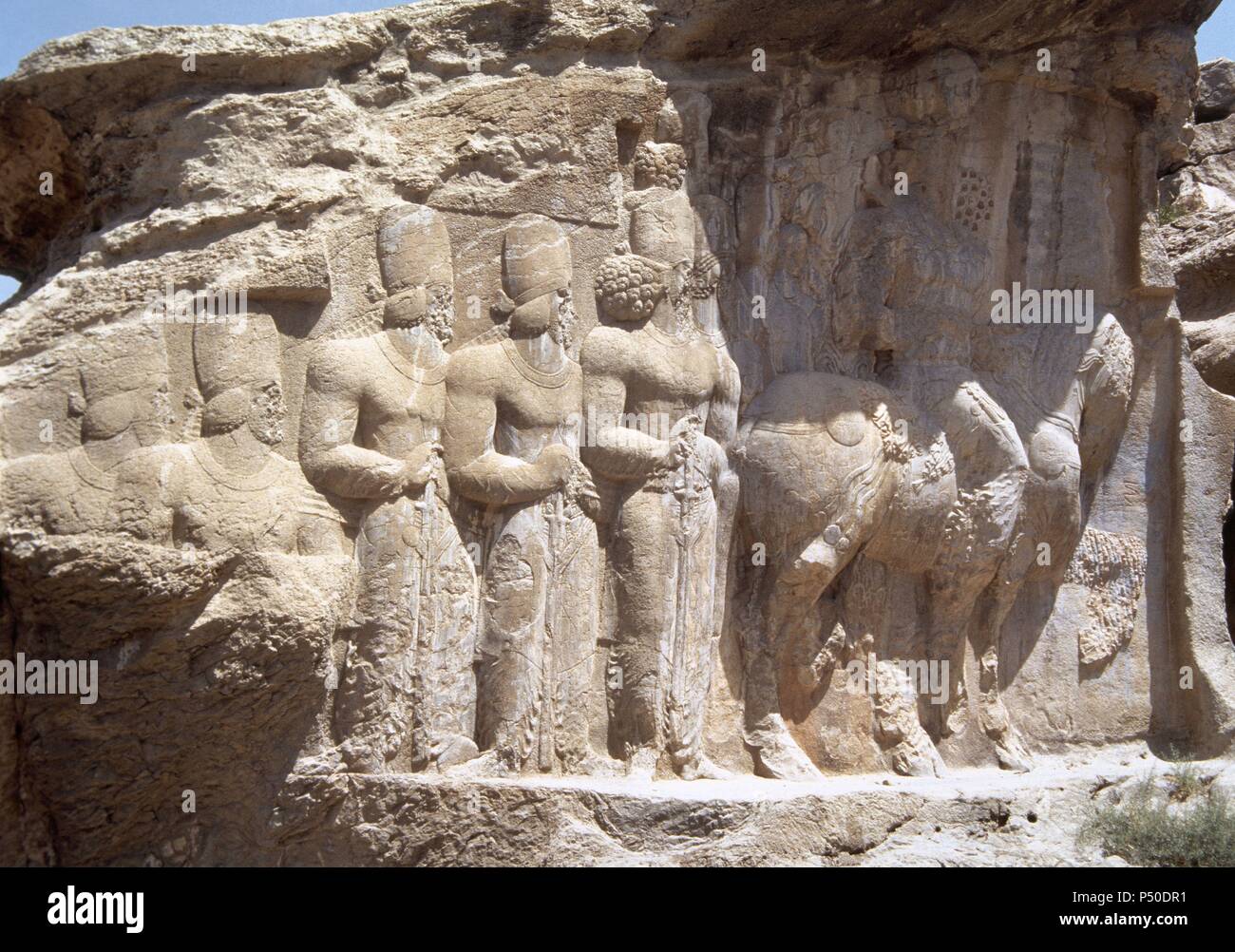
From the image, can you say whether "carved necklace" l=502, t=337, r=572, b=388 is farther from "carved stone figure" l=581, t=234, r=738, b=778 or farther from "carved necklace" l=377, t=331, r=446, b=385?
"carved necklace" l=377, t=331, r=446, b=385

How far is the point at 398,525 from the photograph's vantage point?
21.8 feet

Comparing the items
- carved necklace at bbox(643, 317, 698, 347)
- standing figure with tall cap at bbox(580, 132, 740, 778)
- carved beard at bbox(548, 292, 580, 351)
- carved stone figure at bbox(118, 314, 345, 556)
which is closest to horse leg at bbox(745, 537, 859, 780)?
standing figure with tall cap at bbox(580, 132, 740, 778)

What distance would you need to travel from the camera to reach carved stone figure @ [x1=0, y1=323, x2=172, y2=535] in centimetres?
597

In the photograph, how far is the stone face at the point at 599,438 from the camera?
632 cm

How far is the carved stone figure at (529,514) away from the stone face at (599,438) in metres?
0.02

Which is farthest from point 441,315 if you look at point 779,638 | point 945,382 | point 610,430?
point 945,382

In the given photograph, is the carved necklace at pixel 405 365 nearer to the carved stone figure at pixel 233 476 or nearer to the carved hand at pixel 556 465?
the carved stone figure at pixel 233 476

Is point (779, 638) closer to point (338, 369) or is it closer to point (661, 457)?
point (661, 457)

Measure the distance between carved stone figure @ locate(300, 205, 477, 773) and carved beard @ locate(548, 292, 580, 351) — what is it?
1.61 feet

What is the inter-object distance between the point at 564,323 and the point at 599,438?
52 cm

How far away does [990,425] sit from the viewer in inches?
299

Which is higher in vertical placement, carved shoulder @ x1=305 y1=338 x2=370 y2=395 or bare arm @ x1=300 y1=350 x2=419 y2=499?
carved shoulder @ x1=305 y1=338 x2=370 y2=395

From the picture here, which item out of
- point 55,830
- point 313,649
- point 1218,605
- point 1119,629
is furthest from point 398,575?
point 1218,605
